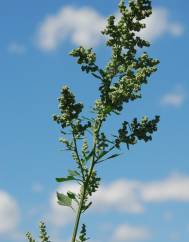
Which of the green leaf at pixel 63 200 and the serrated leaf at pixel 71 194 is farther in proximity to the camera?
the green leaf at pixel 63 200

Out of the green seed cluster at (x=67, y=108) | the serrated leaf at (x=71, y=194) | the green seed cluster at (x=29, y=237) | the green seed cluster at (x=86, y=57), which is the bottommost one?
the green seed cluster at (x=29, y=237)

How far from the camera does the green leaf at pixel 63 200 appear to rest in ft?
40.9

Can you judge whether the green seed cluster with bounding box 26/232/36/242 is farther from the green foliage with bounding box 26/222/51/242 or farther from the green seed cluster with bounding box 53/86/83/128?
the green seed cluster with bounding box 53/86/83/128

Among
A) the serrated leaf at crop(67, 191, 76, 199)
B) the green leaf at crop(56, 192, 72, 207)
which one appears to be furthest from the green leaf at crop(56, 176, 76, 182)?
the green leaf at crop(56, 192, 72, 207)

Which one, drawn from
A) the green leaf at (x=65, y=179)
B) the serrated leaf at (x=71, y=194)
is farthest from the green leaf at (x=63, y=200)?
the green leaf at (x=65, y=179)

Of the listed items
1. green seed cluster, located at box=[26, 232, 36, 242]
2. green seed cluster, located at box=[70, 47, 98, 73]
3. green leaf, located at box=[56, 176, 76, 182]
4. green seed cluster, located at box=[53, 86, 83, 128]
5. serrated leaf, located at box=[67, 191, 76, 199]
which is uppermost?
green seed cluster, located at box=[70, 47, 98, 73]

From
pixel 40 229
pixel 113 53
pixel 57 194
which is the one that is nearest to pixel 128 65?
pixel 113 53

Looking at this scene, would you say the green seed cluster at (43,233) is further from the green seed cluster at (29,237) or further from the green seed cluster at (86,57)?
the green seed cluster at (86,57)

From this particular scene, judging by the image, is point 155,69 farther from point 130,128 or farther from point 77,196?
point 77,196

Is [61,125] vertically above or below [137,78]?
below

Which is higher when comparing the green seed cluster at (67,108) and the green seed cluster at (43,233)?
the green seed cluster at (67,108)

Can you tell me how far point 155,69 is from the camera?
1316 centimetres

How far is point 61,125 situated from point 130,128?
5.15ft

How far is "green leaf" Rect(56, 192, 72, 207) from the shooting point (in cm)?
1247
